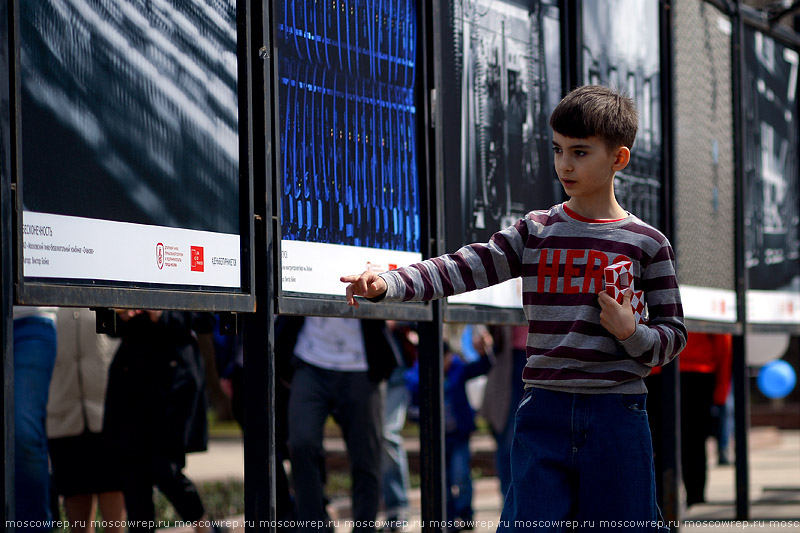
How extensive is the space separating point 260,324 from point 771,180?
5847 millimetres

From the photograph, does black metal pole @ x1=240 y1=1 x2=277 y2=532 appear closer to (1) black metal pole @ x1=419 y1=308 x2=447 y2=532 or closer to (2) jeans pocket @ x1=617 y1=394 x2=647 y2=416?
(1) black metal pole @ x1=419 y1=308 x2=447 y2=532

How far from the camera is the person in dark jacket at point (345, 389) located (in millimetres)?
6926

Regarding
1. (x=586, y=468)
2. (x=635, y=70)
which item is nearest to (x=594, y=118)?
(x=586, y=468)

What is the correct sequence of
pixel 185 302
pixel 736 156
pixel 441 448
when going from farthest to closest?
pixel 736 156, pixel 441 448, pixel 185 302

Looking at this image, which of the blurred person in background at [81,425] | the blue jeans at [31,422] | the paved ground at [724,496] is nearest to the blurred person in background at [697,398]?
the paved ground at [724,496]

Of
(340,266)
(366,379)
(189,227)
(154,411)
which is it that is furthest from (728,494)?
(189,227)

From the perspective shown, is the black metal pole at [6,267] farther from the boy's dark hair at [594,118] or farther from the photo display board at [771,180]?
the photo display board at [771,180]

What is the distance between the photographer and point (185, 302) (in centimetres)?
415

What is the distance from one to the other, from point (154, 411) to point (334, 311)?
2.18 meters

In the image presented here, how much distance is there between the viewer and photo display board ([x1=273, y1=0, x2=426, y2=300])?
4.70 m

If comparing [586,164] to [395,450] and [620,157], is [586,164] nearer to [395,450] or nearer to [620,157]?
[620,157]

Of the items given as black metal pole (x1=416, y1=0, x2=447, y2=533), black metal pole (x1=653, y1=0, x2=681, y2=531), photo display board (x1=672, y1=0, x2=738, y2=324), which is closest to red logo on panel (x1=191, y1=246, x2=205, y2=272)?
black metal pole (x1=416, y1=0, x2=447, y2=533)

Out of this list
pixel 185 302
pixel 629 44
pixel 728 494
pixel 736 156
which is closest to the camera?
pixel 185 302

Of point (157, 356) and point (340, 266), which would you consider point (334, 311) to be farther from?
point (157, 356)
